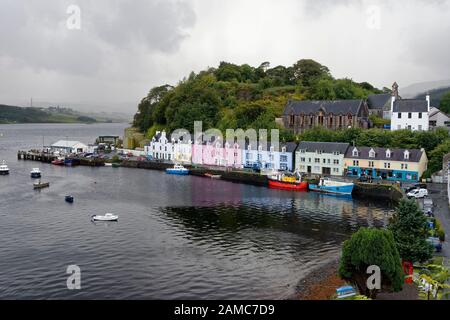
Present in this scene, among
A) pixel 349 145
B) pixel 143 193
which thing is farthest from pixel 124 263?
pixel 349 145

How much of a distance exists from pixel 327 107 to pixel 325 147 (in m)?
15.4

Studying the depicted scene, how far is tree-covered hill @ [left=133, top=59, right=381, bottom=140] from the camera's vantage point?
8319cm

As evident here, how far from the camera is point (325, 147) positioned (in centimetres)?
5991

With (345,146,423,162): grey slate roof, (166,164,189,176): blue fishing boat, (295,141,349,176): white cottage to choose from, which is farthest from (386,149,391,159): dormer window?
(166,164,189,176): blue fishing boat

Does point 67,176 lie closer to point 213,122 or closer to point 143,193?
point 143,193

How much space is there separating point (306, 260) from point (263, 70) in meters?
91.4

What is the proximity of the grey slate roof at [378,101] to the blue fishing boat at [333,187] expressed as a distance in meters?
29.0

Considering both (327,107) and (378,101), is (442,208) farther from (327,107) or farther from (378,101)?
(378,101)

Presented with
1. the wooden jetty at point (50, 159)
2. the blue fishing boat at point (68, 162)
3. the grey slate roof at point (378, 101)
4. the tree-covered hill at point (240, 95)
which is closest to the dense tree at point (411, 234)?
the tree-covered hill at point (240, 95)

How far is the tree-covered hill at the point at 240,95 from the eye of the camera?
3275 inches

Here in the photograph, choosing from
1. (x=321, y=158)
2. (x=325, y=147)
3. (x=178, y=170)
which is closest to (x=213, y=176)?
(x=178, y=170)

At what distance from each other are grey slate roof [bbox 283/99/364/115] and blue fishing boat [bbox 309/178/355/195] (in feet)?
68.0

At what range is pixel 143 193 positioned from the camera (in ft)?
170

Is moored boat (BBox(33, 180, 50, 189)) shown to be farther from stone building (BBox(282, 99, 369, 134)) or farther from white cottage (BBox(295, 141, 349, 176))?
stone building (BBox(282, 99, 369, 134))
